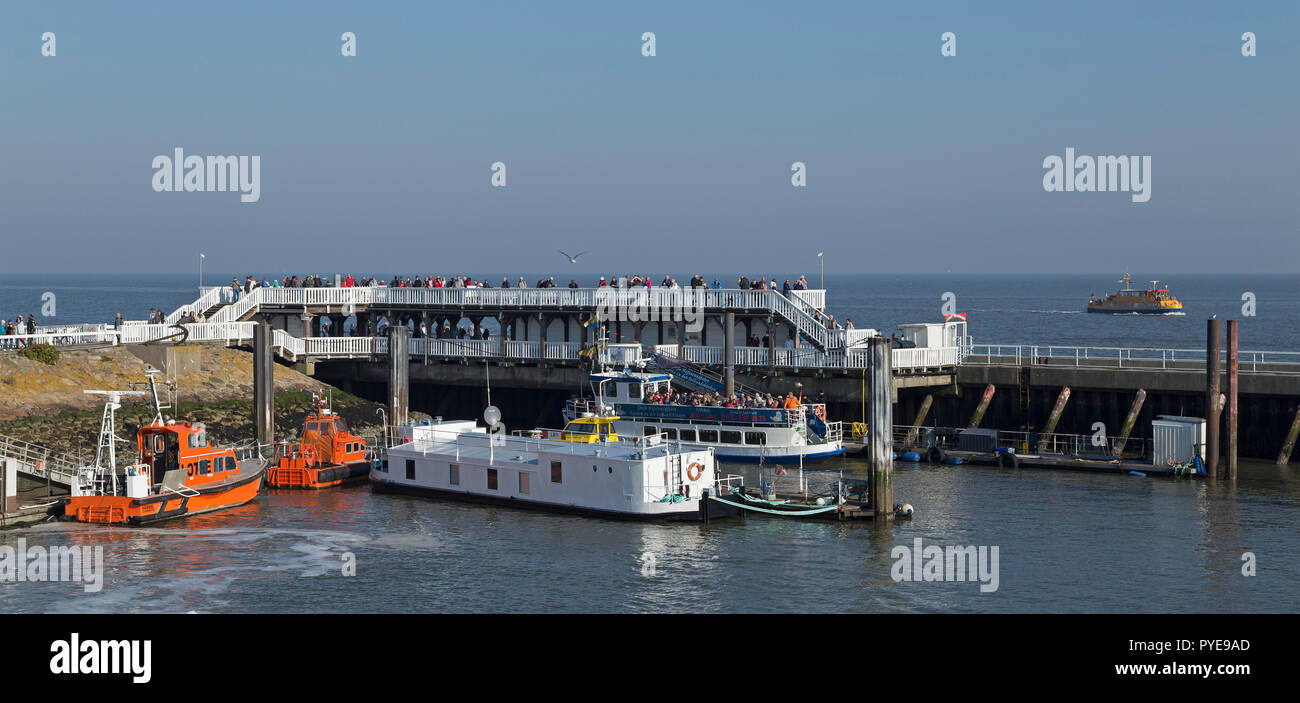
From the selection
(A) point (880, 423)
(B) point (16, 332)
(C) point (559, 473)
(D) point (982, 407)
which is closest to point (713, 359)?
(D) point (982, 407)

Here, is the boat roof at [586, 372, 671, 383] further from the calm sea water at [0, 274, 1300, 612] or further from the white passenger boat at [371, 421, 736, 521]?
the calm sea water at [0, 274, 1300, 612]

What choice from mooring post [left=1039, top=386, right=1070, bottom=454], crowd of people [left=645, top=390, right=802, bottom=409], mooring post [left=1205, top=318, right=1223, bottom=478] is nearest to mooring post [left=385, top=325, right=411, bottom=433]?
crowd of people [left=645, top=390, right=802, bottom=409]

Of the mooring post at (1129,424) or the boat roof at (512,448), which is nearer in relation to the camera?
the boat roof at (512,448)

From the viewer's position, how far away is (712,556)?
41.3 meters

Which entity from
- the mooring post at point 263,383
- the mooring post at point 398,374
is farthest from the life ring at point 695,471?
the mooring post at point 263,383

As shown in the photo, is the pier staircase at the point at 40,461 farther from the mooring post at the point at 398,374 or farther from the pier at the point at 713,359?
the mooring post at the point at 398,374

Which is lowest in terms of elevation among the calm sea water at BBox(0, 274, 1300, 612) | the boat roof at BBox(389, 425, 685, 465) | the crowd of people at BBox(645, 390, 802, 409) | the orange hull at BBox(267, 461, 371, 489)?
the calm sea water at BBox(0, 274, 1300, 612)

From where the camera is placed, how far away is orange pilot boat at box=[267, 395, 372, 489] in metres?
55.3

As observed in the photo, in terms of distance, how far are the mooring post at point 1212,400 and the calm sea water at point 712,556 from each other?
1.27 m

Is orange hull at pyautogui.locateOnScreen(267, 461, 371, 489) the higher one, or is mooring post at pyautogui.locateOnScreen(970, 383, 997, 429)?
mooring post at pyautogui.locateOnScreen(970, 383, 997, 429)

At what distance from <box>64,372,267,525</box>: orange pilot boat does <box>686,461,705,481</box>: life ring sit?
16.2 metres

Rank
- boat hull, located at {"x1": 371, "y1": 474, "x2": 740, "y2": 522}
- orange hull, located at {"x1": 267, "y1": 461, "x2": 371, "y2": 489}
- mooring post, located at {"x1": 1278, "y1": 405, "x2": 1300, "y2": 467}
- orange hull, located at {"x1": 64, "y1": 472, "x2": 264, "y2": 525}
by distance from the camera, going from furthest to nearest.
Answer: mooring post, located at {"x1": 1278, "y1": 405, "x2": 1300, "y2": 467}, orange hull, located at {"x1": 267, "y1": 461, "x2": 371, "y2": 489}, boat hull, located at {"x1": 371, "y1": 474, "x2": 740, "y2": 522}, orange hull, located at {"x1": 64, "y1": 472, "x2": 264, "y2": 525}

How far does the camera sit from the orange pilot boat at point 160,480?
46344mm
